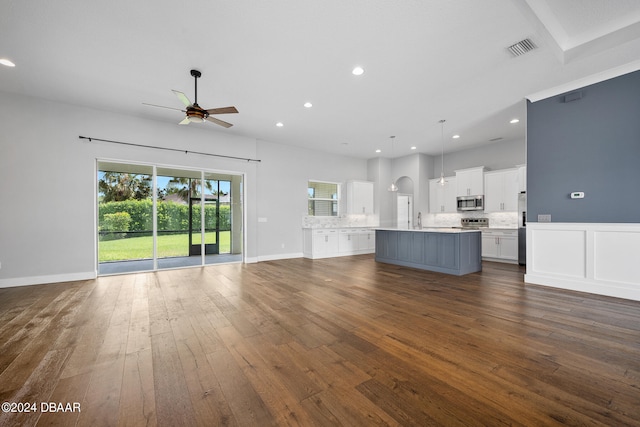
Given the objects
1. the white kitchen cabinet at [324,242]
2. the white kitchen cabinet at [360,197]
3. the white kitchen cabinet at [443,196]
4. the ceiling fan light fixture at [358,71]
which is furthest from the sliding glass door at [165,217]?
→ the white kitchen cabinet at [443,196]

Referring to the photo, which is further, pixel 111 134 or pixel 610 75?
pixel 111 134

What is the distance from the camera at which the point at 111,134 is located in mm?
5195

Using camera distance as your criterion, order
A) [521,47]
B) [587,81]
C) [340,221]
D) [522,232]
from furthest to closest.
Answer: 1. [340,221]
2. [522,232]
3. [587,81]
4. [521,47]

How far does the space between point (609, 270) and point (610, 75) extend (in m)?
2.84

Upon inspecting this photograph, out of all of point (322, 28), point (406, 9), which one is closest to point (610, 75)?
point (406, 9)

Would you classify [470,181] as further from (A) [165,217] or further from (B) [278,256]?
(A) [165,217]

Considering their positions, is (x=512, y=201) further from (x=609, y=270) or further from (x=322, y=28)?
(x=322, y=28)

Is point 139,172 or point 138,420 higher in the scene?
point 139,172

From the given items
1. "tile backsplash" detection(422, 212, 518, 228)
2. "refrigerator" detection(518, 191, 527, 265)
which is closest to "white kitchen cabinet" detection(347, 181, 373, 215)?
"tile backsplash" detection(422, 212, 518, 228)

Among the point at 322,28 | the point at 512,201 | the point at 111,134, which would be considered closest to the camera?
the point at 322,28

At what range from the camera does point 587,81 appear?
389 cm

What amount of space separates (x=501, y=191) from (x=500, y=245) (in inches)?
57.3

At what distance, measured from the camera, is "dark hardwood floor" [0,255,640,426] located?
1.52 m

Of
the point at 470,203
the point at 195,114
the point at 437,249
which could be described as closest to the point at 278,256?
the point at 437,249
